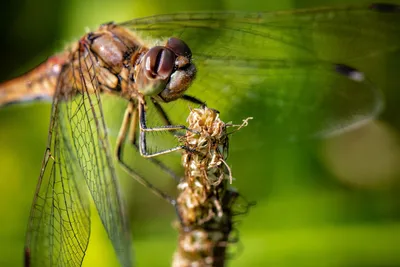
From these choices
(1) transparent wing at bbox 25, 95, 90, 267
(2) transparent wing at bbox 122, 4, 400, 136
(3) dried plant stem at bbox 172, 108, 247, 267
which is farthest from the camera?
(2) transparent wing at bbox 122, 4, 400, 136

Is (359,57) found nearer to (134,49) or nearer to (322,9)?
(322,9)

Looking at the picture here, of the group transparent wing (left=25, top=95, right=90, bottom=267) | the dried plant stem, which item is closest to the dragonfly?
transparent wing (left=25, top=95, right=90, bottom=267)

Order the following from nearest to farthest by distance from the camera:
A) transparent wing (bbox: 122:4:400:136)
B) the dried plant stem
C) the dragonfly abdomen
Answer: the dried plant stem → transparent wing (bbox: 122:4:400:136) → the dragonfly abdomen

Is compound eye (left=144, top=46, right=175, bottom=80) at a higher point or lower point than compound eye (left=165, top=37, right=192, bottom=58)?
lower

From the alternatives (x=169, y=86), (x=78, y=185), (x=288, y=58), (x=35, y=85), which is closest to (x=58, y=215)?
(x=78, y=185)

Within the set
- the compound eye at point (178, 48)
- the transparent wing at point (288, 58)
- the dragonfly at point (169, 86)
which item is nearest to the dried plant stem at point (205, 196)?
the dragonfly at point (169, 86)

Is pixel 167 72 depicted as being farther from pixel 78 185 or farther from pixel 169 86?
pixel 78 185

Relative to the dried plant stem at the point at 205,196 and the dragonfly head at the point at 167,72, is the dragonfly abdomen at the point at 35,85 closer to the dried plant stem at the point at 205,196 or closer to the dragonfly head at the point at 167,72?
the dragonfly head at the point at 167,72

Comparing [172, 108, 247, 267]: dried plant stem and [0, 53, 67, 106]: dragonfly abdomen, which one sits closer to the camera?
[172, 108, 247, 267]: dried plant stem

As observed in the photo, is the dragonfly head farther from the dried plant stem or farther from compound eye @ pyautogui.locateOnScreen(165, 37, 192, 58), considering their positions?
the dried plant stem
